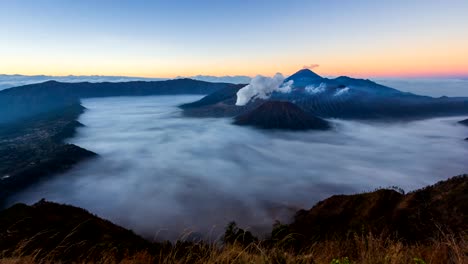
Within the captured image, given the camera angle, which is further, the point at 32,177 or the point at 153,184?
the point at 153,184

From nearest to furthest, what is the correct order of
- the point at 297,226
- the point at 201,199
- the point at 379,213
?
the point at 379,213
the point at 297,226
the point at 201,199

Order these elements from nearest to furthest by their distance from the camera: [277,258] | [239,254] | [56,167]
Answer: [239,254], [277,258], [56,167]

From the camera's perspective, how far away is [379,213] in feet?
220

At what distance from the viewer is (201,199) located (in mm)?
155750

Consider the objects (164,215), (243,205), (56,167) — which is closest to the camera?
(164,215)

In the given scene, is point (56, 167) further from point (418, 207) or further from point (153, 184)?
point (418, 207)

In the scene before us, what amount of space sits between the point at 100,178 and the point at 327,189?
140 meters

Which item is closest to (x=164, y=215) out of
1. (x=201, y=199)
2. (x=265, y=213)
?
(x=201, y=199)

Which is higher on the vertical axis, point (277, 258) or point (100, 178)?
point (277, 258)

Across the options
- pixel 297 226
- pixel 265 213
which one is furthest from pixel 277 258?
pixel 265 213

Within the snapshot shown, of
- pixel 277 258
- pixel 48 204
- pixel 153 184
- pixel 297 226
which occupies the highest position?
pixel 277 258

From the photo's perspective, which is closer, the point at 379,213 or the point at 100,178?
the point at 379,213

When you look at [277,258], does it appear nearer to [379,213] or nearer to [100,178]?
[379,213]

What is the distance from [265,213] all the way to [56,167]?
414 ft
